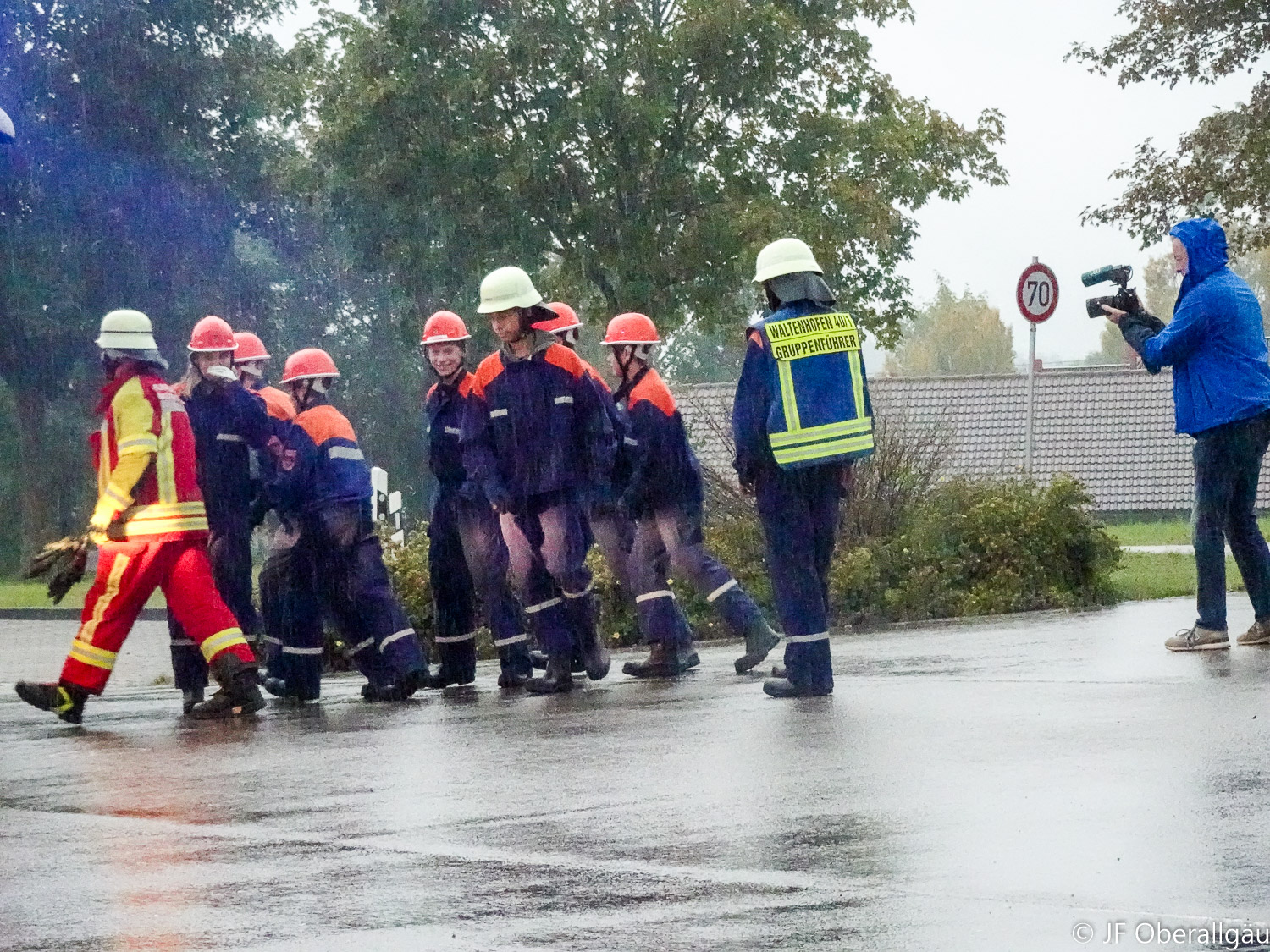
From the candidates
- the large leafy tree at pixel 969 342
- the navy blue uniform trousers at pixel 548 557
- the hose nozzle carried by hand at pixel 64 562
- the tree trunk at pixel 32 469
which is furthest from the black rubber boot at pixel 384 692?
the large leafy tree at pixel 969 342

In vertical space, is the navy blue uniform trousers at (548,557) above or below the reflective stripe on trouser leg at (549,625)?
above

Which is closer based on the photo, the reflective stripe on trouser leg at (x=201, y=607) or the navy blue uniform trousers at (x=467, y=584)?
the reflective stripe on trouser leg at (x=201, y=607)

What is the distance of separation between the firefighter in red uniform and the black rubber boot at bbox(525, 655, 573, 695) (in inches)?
56.2

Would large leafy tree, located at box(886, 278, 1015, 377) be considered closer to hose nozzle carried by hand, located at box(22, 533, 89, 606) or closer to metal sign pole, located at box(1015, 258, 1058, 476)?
metal sign pole, located at box(1015, 258, 1058, 476)

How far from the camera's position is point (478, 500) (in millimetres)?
11609

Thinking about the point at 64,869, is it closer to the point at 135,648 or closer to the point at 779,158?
the point at 135,648

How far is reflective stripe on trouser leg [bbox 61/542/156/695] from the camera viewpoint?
34.2 ft

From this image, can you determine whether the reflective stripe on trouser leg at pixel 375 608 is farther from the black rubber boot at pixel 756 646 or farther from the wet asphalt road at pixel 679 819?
the black rubber boot at pixel 756 646

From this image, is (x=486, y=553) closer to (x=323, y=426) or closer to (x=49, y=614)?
(x=323, y=426)

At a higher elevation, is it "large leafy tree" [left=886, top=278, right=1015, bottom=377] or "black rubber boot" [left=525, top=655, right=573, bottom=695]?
"large leafy tree" [left=886, top=278, right=1015, bottom=377]

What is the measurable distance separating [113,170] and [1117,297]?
34.0 m

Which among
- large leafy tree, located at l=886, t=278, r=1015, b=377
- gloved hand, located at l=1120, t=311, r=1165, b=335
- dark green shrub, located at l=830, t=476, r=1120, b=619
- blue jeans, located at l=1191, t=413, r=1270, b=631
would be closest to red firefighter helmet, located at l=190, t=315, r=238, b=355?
gloved hand, located at l=1120, t=311, r=1165, b=335

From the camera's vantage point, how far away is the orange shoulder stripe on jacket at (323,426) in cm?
1162

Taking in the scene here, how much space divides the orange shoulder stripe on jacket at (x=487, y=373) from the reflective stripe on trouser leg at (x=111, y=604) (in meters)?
1.76
